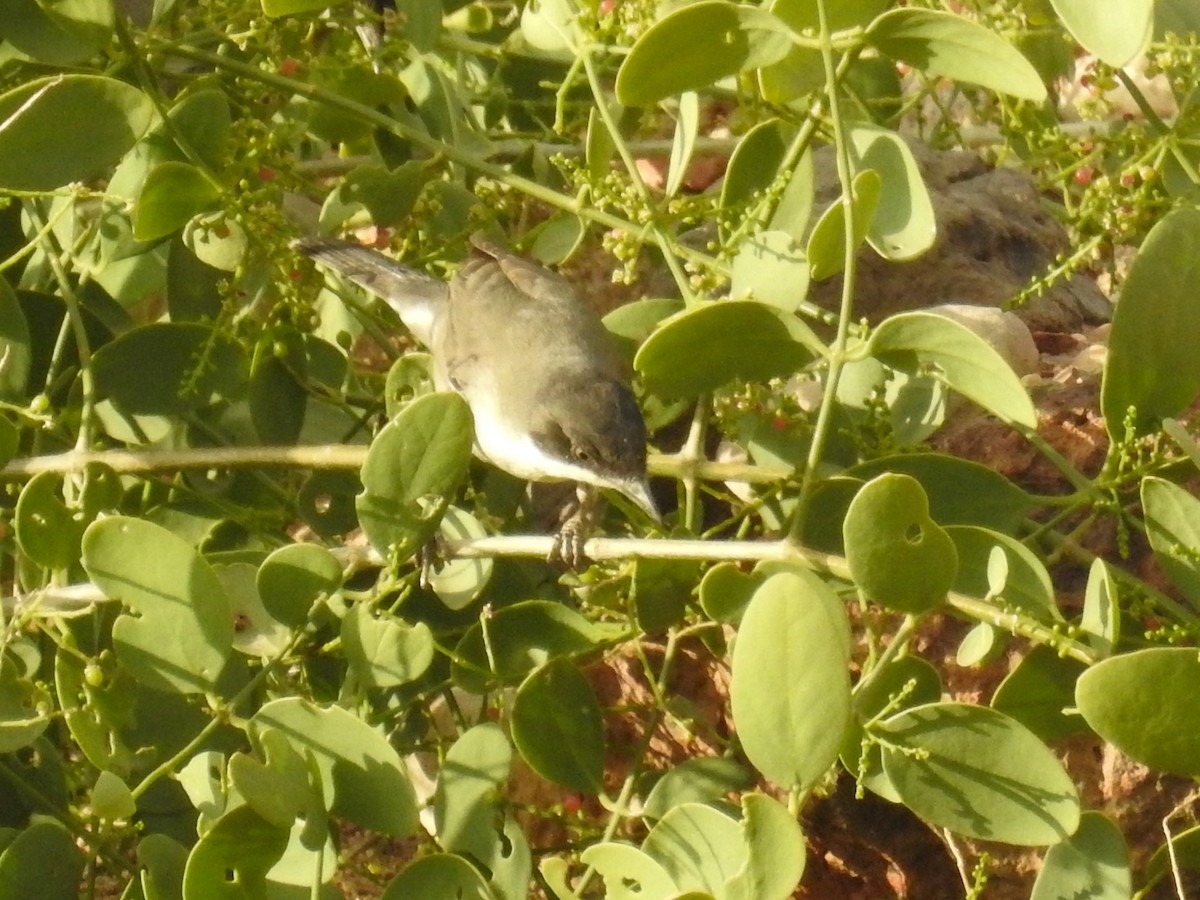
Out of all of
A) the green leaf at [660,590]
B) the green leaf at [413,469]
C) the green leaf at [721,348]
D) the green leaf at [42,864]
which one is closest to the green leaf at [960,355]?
the green leaf at [721,348]

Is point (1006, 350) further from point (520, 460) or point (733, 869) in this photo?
point (733, 869)

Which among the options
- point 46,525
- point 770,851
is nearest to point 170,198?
point 46,525

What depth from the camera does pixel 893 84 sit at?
283cm

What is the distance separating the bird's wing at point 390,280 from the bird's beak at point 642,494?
690 mm

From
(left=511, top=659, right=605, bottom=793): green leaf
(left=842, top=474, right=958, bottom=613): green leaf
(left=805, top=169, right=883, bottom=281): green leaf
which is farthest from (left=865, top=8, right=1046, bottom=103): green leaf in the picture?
(left=511, top=659, right=605, bottom=793): green leaf

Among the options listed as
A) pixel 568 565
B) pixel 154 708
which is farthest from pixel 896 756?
pixel 154 708

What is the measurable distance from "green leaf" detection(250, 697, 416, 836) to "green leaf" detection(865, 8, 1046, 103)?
1094 millimetres

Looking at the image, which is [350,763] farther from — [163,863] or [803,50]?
[803,50]

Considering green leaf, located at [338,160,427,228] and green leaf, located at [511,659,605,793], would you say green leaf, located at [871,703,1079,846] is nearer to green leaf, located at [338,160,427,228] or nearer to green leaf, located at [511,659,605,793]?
green leaf, located at [511,659,605,793]

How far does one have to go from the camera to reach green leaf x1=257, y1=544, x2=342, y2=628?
1.99 metres

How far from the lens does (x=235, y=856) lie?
6.08 ft

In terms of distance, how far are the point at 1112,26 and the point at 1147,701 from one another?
79cm

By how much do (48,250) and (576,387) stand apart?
1.01 metres

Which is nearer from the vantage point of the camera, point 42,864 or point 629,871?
point 629,871
